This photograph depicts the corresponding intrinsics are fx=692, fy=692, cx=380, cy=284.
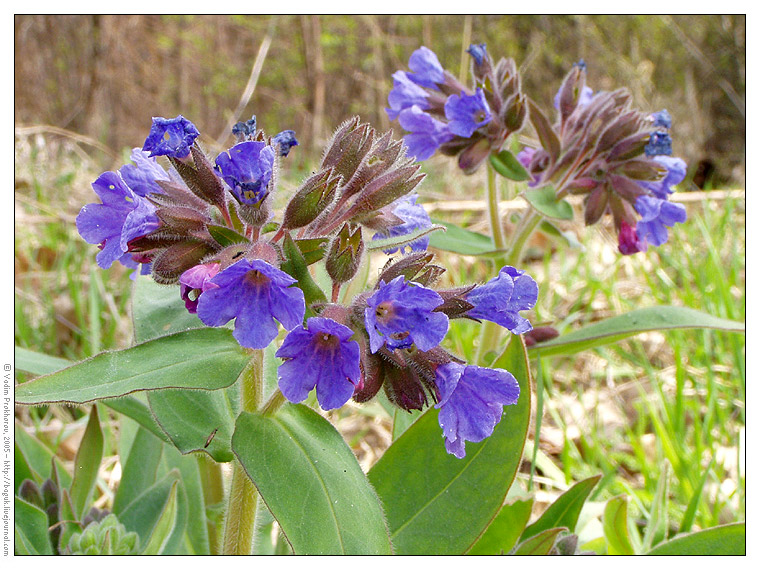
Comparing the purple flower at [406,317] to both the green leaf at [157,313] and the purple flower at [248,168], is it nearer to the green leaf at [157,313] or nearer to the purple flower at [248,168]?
the purple flower at [248,168]

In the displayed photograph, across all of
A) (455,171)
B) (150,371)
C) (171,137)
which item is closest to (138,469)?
(150,371)

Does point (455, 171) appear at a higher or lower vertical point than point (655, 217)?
higher

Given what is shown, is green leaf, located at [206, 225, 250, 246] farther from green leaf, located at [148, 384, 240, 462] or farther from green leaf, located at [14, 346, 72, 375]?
green leaf, located at [14, 346, 72, 375]

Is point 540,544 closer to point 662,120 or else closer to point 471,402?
point 471,402


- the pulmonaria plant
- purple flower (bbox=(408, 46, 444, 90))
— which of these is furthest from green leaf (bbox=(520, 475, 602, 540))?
purple flower (bbox=(408, 46, 444, 90))

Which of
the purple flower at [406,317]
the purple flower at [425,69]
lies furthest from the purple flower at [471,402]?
the purple flower at [425,69]

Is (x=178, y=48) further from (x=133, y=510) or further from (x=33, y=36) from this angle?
(x=133, y=510)
